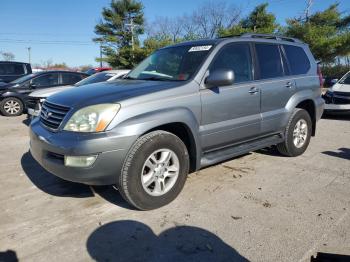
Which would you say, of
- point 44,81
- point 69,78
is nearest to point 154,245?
point 44,81

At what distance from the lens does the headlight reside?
10.8 feet

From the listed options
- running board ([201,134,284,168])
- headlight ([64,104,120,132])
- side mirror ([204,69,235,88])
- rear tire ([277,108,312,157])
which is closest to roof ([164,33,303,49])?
side mirror ([204,69,235,88])

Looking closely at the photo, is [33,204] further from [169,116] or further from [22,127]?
[22,127]

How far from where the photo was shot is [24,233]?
126 inches

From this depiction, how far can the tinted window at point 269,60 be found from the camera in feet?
15.8

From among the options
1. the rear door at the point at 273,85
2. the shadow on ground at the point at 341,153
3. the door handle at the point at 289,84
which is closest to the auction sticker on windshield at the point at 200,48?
the rear door at the point at 273,85

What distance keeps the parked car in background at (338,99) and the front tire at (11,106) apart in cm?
942

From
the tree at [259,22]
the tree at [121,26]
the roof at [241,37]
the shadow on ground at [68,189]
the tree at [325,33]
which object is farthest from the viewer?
the tree at [121,26]

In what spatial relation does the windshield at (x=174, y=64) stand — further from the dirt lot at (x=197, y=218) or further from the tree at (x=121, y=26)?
the tree at (x=121, y=26)

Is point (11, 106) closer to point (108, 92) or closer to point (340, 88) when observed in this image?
point (108, 92)

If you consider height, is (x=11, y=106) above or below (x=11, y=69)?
below

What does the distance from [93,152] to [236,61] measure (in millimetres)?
2316

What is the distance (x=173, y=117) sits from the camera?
12.0ft

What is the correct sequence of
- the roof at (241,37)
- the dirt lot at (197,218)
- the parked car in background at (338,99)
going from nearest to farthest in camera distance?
the dirt lot at (197,218), the roof at (241,37), the parked car in background at (338,99)
